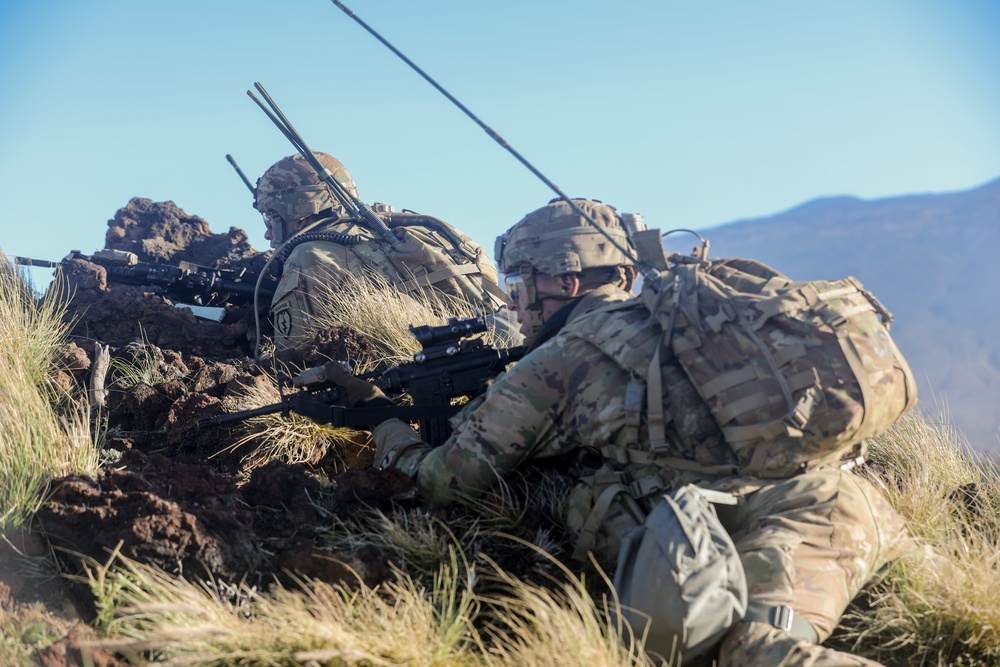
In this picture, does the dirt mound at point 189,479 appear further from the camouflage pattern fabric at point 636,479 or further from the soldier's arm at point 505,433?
the camouflage pattern fabric at point 636,479

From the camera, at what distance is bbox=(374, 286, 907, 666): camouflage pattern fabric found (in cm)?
337

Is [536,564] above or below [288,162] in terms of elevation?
below

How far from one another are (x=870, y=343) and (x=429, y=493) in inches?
83.5

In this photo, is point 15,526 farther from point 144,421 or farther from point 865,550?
point 865,550

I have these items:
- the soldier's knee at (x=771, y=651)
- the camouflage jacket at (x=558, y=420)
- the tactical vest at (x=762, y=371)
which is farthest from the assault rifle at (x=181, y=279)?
the soldier's knee at (x=771, y=651)

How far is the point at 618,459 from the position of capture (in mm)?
4008

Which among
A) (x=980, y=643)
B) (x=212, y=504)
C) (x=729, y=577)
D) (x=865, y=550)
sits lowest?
(x=980, y=643)

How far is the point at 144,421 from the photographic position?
588 cm

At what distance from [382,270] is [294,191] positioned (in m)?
1.70

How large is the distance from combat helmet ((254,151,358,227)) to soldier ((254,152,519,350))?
0.03 feet

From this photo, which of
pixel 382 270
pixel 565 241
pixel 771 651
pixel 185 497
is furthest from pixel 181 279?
pixel 771 651

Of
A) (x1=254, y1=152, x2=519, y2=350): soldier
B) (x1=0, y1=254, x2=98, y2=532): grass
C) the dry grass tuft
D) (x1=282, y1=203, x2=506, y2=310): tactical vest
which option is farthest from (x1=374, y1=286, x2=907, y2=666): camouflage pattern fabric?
(x1=282, y1=203, x2=506, y2=310): tactical vest

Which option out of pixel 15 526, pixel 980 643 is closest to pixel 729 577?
pixel 980 643

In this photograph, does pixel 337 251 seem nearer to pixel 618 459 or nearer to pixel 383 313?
pixel 383 313
